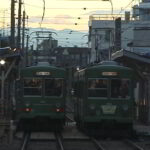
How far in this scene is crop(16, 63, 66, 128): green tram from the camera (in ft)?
82.8

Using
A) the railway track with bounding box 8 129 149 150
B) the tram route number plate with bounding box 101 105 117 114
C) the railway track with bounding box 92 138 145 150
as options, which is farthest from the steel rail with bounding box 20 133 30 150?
the tram route number plate with bounding box 101 105 117 114

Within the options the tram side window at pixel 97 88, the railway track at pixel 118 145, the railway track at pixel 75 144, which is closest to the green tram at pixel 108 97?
the tram side window at pixel 97 88

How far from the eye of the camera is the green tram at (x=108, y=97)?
23.7 meters

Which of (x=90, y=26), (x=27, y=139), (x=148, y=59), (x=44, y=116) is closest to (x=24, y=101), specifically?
(x=44, y=116)

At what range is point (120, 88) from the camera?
2411 cm

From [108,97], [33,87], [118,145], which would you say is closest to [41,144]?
[118,145]

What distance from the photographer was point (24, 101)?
82.9ft

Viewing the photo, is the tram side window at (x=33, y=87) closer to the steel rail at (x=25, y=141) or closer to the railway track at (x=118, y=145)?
the steel rail at (x=25, y=141)

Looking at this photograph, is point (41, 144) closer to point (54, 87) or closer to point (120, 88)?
point (120, 88)

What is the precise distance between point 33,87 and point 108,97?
11.9ft

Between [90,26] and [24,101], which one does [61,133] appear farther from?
[90,26]

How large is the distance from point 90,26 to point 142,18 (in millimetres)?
8701

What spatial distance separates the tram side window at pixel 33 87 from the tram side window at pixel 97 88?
258cm

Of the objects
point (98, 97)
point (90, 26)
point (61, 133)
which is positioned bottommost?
point (61, 133)
